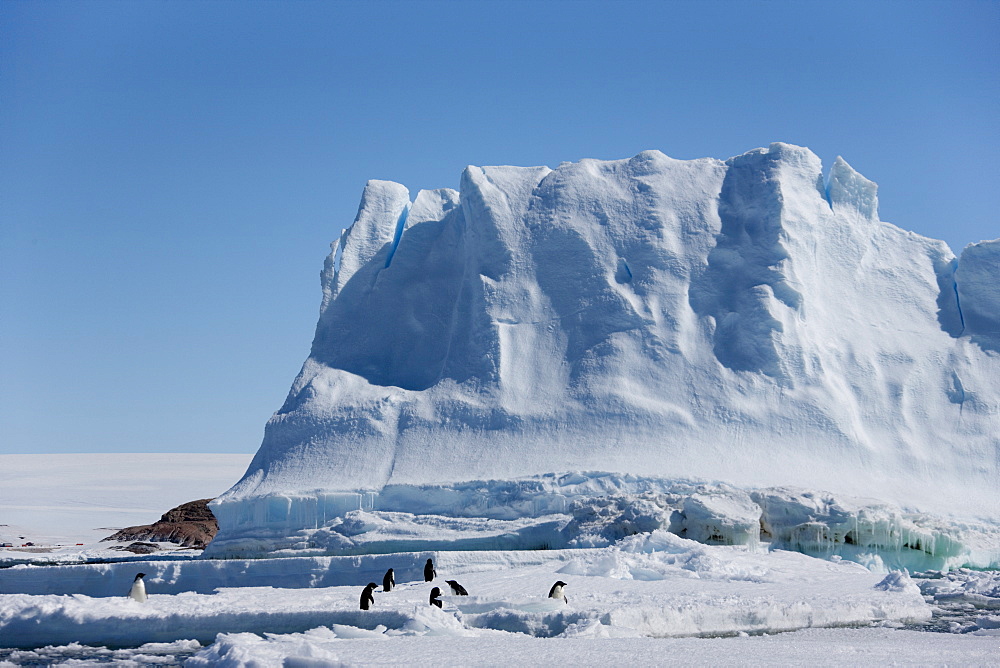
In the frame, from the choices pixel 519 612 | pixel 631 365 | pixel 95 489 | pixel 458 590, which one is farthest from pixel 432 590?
pixel 95 489

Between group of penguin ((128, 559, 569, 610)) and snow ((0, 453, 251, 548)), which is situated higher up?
snow ((0, 453, 251, 548))

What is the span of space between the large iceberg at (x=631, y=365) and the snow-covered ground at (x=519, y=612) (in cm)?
318

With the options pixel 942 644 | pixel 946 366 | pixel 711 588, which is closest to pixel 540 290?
pixel 946 366

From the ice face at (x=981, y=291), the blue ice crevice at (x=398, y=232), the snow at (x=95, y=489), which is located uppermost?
the blue ice crevice at (x=398, y=232)

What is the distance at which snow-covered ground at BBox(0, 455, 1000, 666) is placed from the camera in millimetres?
9539

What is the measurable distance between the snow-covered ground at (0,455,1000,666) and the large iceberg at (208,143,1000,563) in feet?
10.4

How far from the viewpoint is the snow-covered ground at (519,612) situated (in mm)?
9539

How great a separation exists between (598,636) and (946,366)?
1776 centimetres

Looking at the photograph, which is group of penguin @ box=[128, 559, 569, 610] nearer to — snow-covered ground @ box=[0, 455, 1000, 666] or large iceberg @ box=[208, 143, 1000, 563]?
snow-covered ground @ box=[0, 455, 1000, 666]

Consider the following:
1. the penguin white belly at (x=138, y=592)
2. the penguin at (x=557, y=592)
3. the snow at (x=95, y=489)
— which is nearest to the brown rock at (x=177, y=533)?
the snow at (x=95, y=489)

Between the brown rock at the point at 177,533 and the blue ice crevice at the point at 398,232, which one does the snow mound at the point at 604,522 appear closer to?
the blue ice crevice at the point at 398,232

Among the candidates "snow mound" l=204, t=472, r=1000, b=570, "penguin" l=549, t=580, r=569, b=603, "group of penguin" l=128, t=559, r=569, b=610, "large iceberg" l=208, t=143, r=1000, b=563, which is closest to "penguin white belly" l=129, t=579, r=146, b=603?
"group of penguin" l=128, t=559, r=569, b=610

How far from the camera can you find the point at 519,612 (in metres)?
11.8

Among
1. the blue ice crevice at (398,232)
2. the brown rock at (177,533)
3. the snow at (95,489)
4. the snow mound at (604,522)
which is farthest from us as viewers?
the snow at (95,489)
